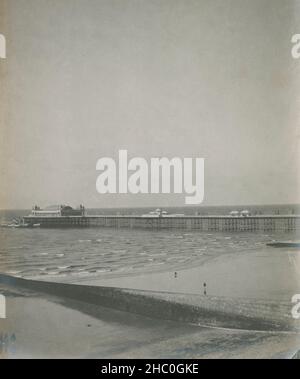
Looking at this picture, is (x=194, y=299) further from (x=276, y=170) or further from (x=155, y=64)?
(x=155, y=64)

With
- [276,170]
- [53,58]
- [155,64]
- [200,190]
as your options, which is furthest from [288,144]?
[53,58]

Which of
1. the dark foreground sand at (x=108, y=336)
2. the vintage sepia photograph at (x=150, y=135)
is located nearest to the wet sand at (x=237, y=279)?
the vintage sepia photograph at (x=150, y=135)

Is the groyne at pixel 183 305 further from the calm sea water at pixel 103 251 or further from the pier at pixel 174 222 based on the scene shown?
the pier at pixel 174 222

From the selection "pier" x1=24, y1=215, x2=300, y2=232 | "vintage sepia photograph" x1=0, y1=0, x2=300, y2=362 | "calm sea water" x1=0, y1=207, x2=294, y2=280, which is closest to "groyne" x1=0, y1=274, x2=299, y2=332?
"vintage sepia photograph" x1=0, y1=0, x2=300, y2=362

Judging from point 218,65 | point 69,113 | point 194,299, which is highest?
point 218,65

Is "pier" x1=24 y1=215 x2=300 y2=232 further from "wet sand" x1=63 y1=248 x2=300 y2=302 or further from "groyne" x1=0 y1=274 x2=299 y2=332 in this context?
"groyne" x1=0 y1=274 x2=299 y2=332

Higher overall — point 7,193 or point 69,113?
point 69,113

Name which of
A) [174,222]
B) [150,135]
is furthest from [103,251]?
A: [150,135]

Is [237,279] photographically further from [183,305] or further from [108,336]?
[108,336]
